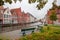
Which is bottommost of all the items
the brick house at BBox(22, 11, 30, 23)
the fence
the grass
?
the grass

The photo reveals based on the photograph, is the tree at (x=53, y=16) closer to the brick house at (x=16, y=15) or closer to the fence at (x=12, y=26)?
the fence at (x=12, y=26)

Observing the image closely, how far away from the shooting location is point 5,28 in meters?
2.94

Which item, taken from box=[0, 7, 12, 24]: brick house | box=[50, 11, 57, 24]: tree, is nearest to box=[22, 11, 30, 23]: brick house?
box=[0, 7, 12, 24]: brick house

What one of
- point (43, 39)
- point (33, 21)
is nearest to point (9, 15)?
point (33, 21)

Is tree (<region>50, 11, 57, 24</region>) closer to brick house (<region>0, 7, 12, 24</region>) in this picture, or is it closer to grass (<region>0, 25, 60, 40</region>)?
grass (<region>0, 25, 60, 40</region>)

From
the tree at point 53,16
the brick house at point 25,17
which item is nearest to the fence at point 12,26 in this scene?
the brick house at point 25,17

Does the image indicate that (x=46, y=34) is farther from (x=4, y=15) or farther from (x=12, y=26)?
(x=4, y=15)

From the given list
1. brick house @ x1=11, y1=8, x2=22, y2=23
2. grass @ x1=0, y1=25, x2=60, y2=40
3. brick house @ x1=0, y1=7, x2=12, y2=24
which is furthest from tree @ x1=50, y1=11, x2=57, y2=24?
brick house @ x1=0, y1=7, x2=12, y2=24

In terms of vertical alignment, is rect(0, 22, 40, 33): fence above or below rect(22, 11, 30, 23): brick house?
below

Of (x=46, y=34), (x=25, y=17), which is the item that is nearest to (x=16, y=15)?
(x=25, y=17)

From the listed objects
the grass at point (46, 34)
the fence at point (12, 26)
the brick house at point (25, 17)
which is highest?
the brick house at point (25, 17)

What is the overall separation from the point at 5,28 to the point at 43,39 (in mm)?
614

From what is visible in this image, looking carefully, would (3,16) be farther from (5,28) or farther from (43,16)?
(43,16)

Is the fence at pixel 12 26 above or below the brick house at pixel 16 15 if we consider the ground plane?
below
